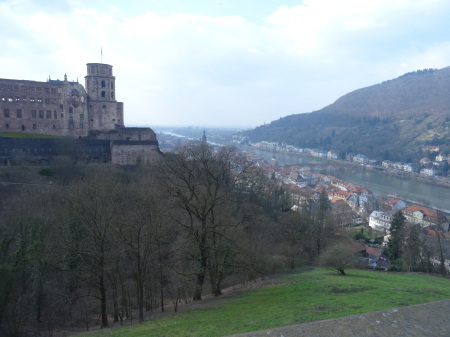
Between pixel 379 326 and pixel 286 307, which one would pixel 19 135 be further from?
pixel 379 326

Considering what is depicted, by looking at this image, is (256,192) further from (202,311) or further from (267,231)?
(202,311)

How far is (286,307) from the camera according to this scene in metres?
9.57

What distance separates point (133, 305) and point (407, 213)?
40.0 meters

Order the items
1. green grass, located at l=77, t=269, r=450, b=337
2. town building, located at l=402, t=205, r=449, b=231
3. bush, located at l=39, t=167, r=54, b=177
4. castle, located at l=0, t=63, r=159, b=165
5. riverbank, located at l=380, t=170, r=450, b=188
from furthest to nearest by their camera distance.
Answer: riverbank, located at l=380, t=170, r=450, b=188
town building, located at l=402, t=205, r=449, b=231
castle, located at l=0, t=63, r=159, b=165
bush, located at l=39, t=167, r=54, b=177
green grass, located at l=77, t=269, r=450, b=337

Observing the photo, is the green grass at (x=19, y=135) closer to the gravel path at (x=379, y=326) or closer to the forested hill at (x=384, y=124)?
the gravel path at (x=379, y=326)

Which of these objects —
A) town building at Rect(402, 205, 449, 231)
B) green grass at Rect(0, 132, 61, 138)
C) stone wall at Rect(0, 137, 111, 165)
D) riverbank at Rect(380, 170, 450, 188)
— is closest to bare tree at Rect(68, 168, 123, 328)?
stone wall at Rect(0, 137, 111, 165)

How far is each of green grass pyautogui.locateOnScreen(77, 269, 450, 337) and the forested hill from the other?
95.6 m

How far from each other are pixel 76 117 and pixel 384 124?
133 m

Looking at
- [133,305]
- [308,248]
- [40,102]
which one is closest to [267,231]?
[308,248]

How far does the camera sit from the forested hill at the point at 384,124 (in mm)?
110062

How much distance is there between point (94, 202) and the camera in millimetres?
11594

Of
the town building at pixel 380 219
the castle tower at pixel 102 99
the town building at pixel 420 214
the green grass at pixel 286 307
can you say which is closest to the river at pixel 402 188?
the town building at pixel 420 214

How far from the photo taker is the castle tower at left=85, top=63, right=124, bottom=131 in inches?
1305

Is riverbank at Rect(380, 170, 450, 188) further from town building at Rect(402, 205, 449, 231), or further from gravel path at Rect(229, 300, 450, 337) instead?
gravel path at Rect(229, 300, 450, 337)
